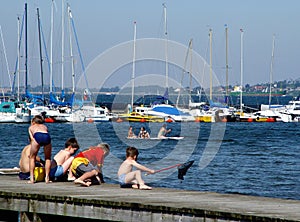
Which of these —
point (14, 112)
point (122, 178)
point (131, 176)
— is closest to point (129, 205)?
point (131, 176)

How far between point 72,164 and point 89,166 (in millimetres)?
376

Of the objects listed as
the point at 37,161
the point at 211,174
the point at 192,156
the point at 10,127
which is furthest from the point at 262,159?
the point at 10,127

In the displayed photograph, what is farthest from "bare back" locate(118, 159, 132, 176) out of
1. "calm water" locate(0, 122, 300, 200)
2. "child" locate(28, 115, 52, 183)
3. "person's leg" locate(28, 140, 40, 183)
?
"calm water" locate(0, 122, 300, 200)

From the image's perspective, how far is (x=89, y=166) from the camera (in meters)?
15.6

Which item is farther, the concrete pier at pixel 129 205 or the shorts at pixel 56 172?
the shorts at pixel 56 172

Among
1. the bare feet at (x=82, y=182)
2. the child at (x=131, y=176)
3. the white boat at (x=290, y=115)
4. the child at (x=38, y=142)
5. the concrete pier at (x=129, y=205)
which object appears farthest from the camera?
the white boat at (x=290, y=115)

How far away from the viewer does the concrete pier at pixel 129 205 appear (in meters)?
12.0

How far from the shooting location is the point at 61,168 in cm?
1611

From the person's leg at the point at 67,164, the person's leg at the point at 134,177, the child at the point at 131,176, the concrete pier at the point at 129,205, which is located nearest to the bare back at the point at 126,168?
the child at the point at 131,176

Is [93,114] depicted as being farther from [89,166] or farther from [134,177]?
[134,177]

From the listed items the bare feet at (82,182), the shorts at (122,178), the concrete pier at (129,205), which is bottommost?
the concrete pier at (129,205)

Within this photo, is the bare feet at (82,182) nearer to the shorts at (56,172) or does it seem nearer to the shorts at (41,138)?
the shorts at (56,172)

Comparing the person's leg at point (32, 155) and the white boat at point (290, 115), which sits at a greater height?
the white boat at point (290, 115)

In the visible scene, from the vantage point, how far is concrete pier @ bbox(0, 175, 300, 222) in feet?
39.5
